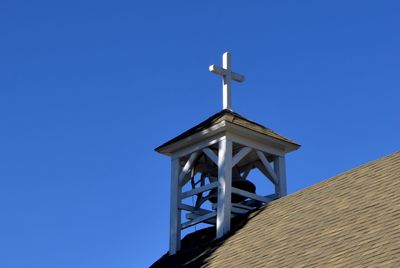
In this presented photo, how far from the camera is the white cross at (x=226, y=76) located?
1773 cm

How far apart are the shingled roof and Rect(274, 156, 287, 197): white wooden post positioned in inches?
73.3

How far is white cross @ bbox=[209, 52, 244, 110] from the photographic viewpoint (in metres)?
17.7

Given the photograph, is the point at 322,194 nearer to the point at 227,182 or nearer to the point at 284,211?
the point at 284,211

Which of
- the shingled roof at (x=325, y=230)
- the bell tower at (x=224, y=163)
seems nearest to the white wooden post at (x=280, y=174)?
the bell tower at (x=224, y=163)

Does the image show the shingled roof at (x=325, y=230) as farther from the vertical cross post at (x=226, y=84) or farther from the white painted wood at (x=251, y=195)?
the vertical cross post at (x=226, y=84)

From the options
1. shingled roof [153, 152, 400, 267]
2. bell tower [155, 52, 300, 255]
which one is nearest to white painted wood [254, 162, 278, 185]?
bell tower [155, 52, 300, 255]

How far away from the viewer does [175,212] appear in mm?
17375

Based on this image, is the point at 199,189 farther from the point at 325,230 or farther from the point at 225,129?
the point at 325,230

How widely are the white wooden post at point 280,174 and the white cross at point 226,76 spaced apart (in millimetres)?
1319

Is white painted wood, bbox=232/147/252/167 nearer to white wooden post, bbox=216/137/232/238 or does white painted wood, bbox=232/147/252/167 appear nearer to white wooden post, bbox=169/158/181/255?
white wooden post, bbox=216/137/232/238

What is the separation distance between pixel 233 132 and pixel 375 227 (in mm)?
5707

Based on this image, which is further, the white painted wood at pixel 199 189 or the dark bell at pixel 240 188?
the dark bell at pixel 240 188

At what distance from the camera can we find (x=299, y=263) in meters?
11.4

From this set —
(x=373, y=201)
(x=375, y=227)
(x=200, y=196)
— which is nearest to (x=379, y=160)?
(x=373, y=201)
